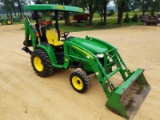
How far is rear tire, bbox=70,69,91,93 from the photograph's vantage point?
377 cm

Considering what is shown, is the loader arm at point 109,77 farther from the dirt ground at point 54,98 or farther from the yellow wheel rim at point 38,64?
the yellow wheel rim at point 38,64

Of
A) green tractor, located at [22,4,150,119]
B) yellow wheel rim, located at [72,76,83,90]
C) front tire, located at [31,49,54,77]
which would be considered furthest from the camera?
front tire, located at [31,49,54,77]

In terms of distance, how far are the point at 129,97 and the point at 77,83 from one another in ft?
3.89

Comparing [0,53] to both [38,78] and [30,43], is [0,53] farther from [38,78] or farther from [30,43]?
[38,78]

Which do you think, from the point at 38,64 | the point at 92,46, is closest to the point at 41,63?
the point at 38,64

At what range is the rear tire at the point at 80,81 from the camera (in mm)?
3770

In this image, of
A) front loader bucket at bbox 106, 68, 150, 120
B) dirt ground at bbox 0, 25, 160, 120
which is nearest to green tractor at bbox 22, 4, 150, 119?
front loader bucket at bbox 106, 68, 150, 120

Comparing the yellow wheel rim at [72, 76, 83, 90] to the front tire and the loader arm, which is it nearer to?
the loader arm

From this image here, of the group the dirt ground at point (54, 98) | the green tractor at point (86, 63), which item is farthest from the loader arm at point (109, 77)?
the dirt ground at point (54, 98)

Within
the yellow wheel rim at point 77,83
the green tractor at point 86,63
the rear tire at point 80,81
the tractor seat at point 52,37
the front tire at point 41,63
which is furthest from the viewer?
the tractor seat at point 52,37

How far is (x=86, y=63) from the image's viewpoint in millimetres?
3977

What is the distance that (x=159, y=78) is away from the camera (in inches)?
188

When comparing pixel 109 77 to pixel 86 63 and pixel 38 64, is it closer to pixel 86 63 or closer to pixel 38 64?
pixel 86 63

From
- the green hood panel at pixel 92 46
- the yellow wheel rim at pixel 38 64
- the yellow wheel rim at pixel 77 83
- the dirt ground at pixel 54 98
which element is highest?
the green hood panel at pixel 92 46
